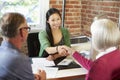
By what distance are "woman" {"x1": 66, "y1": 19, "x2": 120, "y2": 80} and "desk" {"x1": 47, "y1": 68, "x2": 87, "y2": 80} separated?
44 cm

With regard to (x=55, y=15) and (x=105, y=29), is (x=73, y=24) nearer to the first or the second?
(x=55, y=15)

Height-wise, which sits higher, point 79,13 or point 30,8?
point 30,8

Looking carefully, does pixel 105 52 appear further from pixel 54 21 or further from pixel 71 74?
pixel 54 21

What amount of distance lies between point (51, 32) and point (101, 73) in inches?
60.3

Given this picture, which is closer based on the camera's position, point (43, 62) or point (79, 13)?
point (43, 62)

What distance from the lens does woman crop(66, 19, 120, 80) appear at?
1738mm

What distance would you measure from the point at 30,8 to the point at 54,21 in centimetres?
112

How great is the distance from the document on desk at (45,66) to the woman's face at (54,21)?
0.54 m

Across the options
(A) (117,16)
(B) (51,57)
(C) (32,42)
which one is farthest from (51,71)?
(A) (117,16)

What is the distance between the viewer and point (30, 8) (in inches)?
162

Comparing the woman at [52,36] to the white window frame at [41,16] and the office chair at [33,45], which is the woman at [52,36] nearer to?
the office chair at [33,45]

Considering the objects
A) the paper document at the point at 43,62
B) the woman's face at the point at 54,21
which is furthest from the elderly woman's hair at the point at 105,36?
the woman's face at the point at 54,21

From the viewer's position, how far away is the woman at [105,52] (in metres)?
1.74

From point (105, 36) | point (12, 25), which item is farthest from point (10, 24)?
point (105, 36)
